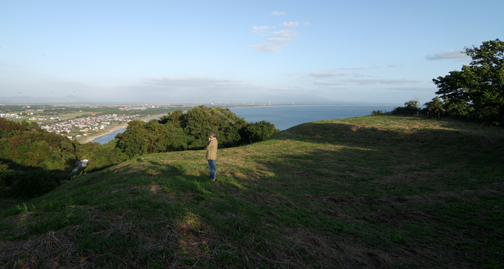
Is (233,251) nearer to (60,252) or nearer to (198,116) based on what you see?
(60,252)

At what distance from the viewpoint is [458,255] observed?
16.8 feet

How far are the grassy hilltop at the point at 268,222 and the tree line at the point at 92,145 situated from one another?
9935mm

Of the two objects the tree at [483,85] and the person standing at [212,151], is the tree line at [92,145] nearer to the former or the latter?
the person standing at [212,151]

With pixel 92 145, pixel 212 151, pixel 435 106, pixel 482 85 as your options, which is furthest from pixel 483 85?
pixel 92 145

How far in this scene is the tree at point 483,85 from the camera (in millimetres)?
14391

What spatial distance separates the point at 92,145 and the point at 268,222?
4046 cm

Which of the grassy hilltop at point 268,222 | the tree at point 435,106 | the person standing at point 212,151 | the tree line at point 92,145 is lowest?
the tree line at point 92,145

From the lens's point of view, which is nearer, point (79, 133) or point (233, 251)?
point (233, 251)

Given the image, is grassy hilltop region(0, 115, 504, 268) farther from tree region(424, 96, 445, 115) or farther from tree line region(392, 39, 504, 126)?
tree region(424, 96, 445, 115)

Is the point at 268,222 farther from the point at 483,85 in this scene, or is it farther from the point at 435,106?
the point at 435,106

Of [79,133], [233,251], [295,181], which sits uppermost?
[233,251]

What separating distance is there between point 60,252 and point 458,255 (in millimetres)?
7520

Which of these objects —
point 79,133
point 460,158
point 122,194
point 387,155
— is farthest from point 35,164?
point 79,133

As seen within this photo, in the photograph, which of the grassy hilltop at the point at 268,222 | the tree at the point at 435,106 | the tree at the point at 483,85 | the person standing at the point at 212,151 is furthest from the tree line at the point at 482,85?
the tree at the point at 435,106
